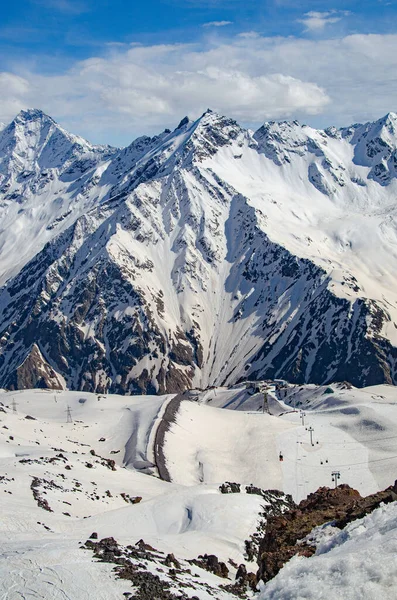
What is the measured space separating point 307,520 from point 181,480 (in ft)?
232

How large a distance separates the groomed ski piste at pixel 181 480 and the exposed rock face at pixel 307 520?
6.16 ft

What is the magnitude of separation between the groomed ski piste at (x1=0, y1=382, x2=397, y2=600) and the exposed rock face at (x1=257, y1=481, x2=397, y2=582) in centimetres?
188

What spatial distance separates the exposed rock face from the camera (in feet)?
91.9

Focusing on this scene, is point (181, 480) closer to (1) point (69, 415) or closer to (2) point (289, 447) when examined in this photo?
(2) point (289, 447)

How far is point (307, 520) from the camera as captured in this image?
35.3 meters

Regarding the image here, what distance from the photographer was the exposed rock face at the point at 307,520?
2800 cm

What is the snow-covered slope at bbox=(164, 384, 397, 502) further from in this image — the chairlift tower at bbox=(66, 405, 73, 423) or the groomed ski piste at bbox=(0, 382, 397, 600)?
the chairlift tower at bbox=(66, 405, 73, 423)

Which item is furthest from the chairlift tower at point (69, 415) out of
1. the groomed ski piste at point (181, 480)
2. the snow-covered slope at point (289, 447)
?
the snow-covered slope at point (289, 447)

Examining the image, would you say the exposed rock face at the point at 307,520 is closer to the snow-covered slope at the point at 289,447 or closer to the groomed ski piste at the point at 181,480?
the groomed ski piste at the point at 181,480

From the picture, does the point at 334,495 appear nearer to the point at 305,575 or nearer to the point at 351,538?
the point at 351,538

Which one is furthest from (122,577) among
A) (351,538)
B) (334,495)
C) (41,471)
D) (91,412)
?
(91,412)

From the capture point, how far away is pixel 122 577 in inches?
1232

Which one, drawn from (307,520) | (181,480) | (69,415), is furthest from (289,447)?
(307,520)

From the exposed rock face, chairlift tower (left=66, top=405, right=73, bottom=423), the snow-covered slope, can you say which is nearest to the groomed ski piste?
the snow-covered slope
